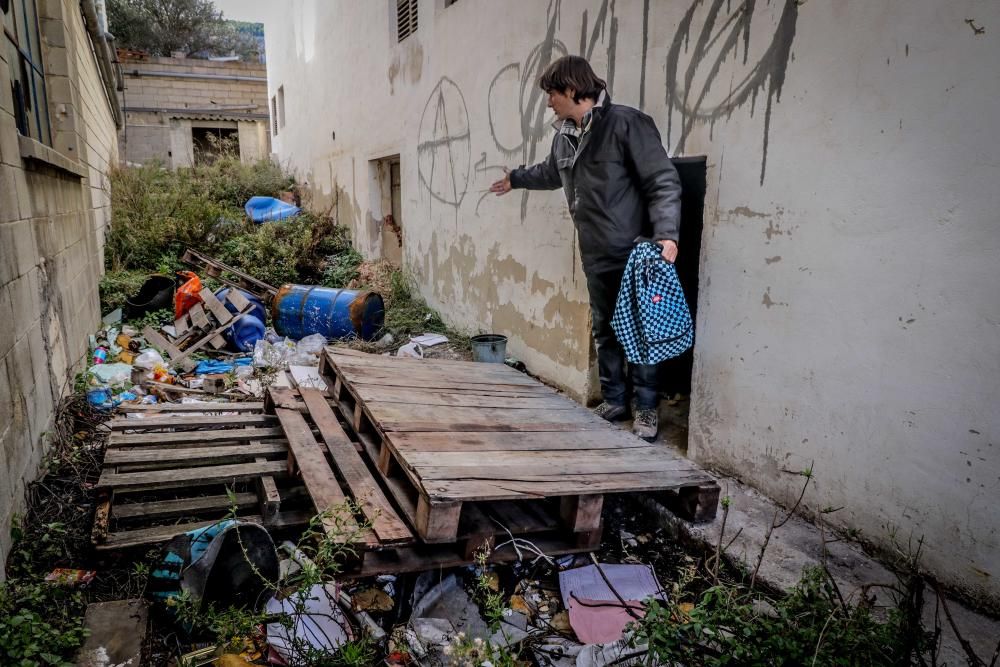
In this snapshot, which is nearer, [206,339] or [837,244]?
[837,244]

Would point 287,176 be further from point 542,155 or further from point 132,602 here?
point 132,602

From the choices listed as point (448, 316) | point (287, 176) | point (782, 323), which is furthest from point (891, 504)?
point (287, 176)

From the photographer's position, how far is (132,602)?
6.73 ft

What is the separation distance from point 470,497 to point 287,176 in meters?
12.1

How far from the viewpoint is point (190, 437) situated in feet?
10.4

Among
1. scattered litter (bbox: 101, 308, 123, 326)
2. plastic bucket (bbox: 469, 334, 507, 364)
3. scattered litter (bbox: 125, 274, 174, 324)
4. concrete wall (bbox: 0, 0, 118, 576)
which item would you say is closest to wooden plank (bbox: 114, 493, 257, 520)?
concrete wall (bbox: 0, 0, 118, 576)

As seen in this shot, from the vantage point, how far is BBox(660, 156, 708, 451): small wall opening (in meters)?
3.47

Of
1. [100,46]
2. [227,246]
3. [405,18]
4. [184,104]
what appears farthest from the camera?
[184,104]

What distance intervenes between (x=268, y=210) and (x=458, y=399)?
25.6 ft

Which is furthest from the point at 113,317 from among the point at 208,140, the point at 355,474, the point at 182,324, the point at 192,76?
the point at 192,76

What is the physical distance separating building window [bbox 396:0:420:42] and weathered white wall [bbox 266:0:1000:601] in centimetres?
270

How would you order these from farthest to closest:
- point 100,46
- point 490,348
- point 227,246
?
point 227,246
point 100,46
point 490,348

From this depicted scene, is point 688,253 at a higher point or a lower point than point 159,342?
higher

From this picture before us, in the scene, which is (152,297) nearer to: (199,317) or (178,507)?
(199,317)
